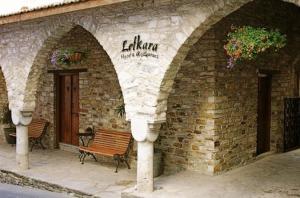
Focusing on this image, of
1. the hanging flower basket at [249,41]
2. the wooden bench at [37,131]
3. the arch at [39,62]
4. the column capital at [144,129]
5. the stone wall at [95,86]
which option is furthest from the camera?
the wooden bench at [37,131]

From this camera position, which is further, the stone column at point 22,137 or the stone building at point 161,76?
the stone column at point 22,137

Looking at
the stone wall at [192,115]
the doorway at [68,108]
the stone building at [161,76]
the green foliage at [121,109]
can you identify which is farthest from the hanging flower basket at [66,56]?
the stone wall at [192,115]

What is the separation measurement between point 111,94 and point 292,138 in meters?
4.61

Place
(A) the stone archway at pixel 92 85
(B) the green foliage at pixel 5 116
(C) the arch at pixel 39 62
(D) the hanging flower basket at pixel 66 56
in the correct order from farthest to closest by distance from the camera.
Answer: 1. (B) the green foliage at pixel 5 116
2. (D) the hanging flower basket at pixel 66 56
3. (A) the stone archway at pixel 92 85
4. (C) the arch at pixel 39 62

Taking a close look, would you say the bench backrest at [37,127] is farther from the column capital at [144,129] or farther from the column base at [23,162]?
the column capital at [144,129]

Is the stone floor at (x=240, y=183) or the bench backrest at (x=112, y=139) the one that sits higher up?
the bench backrest at (x=112, y=139)

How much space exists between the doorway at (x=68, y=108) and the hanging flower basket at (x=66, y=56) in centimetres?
68

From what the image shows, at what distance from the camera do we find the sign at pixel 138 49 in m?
5.88

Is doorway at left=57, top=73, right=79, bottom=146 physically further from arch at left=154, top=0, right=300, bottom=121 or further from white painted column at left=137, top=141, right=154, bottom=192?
arch at left=154, top=0, right=300, bottom=121

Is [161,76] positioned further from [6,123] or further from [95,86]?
[6,123]

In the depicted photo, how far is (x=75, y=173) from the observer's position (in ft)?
25.3

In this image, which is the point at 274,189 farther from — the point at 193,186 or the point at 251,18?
the point at 251,18

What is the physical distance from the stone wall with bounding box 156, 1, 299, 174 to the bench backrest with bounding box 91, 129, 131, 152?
0.73 m

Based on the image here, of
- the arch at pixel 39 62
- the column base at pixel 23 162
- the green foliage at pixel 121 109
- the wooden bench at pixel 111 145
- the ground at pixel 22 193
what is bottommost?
the ground at pixel 22 193
